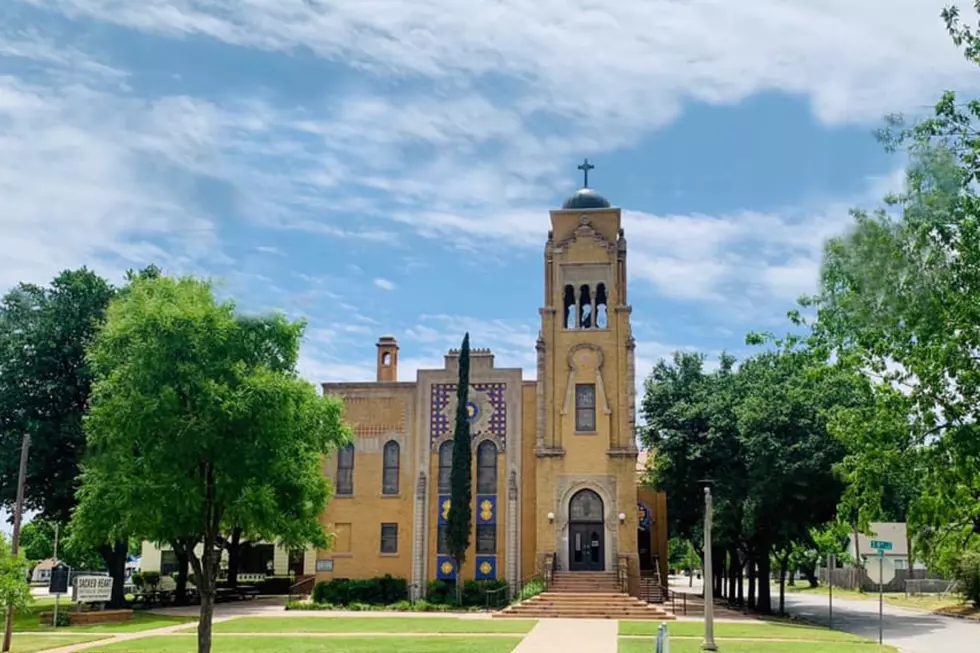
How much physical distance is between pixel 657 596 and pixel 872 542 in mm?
14956

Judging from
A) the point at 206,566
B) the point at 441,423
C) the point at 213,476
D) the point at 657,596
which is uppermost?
the point at 441,423

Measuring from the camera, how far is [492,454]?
1609 inches

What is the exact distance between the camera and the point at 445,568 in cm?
4003

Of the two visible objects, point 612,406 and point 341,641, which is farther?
point 612,406

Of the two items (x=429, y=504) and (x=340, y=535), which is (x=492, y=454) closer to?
(x=429, y=504)

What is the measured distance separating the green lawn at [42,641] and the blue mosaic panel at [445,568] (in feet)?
52.3

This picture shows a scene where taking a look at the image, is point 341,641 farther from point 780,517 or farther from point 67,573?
point 780,517

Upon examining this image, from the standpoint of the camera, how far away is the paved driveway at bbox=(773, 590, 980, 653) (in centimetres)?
2750

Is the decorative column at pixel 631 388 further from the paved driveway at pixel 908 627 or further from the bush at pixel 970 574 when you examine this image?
the bush at pixel 970 574

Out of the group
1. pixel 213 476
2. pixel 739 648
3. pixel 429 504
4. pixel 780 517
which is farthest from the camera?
A: pixel 429 504

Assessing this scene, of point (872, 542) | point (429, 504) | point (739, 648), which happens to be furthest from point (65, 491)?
point (872, 542)

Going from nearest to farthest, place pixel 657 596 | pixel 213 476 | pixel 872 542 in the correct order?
pixel 213 476, pixel 872 542, pixel 657 596

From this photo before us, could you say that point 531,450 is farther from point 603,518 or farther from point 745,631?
point 745,631

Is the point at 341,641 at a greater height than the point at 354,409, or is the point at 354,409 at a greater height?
the point at 354,409
